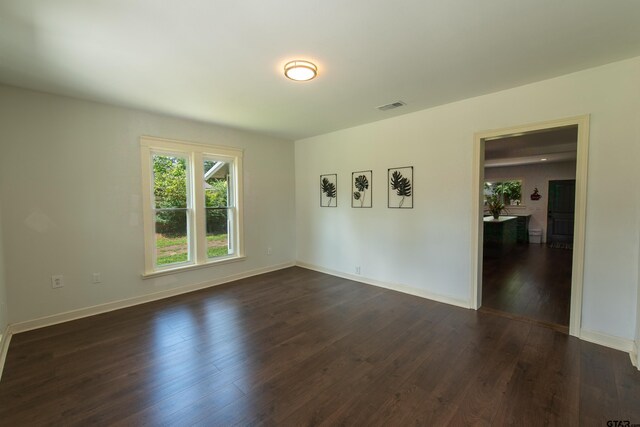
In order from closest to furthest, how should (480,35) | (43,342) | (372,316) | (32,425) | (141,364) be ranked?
1. (32,425)
2. (480,35)
3. (141,364)
4. (43,342)
5. (372,316)

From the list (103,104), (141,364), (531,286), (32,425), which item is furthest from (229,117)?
(531,286)

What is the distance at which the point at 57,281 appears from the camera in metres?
3.19

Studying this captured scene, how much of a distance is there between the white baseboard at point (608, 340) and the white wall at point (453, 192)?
0.05 meters

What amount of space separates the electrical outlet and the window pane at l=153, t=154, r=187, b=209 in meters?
1.34

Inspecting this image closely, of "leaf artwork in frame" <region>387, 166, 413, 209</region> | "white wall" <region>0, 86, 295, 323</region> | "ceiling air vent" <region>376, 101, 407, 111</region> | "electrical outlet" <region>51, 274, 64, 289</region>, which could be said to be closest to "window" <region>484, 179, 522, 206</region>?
"leaf artwork in frame" <region>387, 166, 413, 209</region>

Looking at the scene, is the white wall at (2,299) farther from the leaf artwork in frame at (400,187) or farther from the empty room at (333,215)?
the leaf artwork in frame at (400,187)

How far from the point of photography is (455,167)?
11.7 ft

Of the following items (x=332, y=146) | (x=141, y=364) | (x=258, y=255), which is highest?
(x=332, y=146)

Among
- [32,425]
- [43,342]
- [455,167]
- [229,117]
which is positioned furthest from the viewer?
[229,117]

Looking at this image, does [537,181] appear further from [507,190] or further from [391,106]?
[391,106]

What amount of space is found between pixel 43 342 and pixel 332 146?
4.53m

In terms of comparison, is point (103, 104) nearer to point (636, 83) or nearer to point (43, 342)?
point (43, 342)

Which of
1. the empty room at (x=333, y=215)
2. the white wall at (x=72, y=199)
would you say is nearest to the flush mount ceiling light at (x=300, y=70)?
the empty room at (x=333, y=215)

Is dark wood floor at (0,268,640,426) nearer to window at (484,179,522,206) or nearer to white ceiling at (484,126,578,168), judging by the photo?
white ceiling at (484,126,578,168)
